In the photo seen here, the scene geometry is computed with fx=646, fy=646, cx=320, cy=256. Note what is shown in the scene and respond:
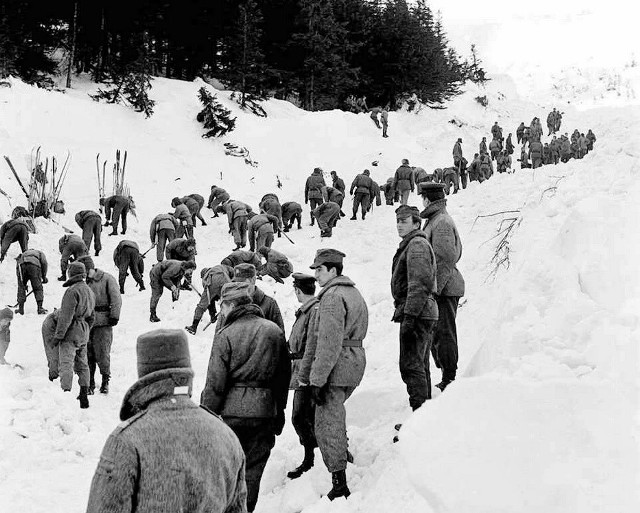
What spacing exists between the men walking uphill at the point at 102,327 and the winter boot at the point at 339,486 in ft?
14.7

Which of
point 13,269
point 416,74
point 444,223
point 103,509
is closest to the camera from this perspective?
point 103,509

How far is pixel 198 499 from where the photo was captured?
7.50 feet

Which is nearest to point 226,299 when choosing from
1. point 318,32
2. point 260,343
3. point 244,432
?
point 260,343

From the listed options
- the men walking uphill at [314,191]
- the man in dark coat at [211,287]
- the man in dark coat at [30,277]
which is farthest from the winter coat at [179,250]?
the men walking uphill at [314,191]

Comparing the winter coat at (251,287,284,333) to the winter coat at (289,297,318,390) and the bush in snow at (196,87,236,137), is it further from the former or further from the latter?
the bush in snow at (196,87,236,137)

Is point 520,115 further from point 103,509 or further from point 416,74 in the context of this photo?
point 103,509

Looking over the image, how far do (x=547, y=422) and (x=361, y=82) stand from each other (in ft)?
119

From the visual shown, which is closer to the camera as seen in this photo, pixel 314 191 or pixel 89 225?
pixel 89 225

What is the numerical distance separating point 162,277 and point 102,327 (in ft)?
9.87

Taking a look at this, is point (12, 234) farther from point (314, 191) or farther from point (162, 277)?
point (314, 191)

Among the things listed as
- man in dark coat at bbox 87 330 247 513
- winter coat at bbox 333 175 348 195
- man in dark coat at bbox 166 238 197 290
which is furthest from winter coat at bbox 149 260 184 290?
winter coat at bbox 333 175 348 195

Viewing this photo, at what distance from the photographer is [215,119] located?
88.7 ft

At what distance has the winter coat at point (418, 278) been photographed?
515cm

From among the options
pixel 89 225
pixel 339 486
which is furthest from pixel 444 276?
pixel 89 225
